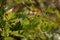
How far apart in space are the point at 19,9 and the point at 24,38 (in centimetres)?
41

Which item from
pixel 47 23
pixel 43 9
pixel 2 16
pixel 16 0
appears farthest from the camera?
pixel 43 9

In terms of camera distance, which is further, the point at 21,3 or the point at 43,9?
the point at 43,9

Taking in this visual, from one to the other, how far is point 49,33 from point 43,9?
495 mm

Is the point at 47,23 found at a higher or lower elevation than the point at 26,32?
higher

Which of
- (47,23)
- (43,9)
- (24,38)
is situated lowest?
(24,38)

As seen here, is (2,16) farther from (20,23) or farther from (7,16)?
(20,23)

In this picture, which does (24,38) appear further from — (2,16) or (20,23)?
(2,16)

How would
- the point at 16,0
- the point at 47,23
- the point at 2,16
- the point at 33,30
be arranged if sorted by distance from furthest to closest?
the point at 16,0 < the point at 47,23 < the point at 33,30 < the point at 2,16

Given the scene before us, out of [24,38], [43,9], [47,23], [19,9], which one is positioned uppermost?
[43,9]

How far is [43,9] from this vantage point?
7.80 feet

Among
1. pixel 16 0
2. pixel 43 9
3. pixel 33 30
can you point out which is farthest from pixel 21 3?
pixel 33 30

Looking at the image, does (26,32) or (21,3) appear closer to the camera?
(26,32)

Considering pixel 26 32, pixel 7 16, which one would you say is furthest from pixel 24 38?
pixel 7 16

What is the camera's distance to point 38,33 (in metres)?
1.91
